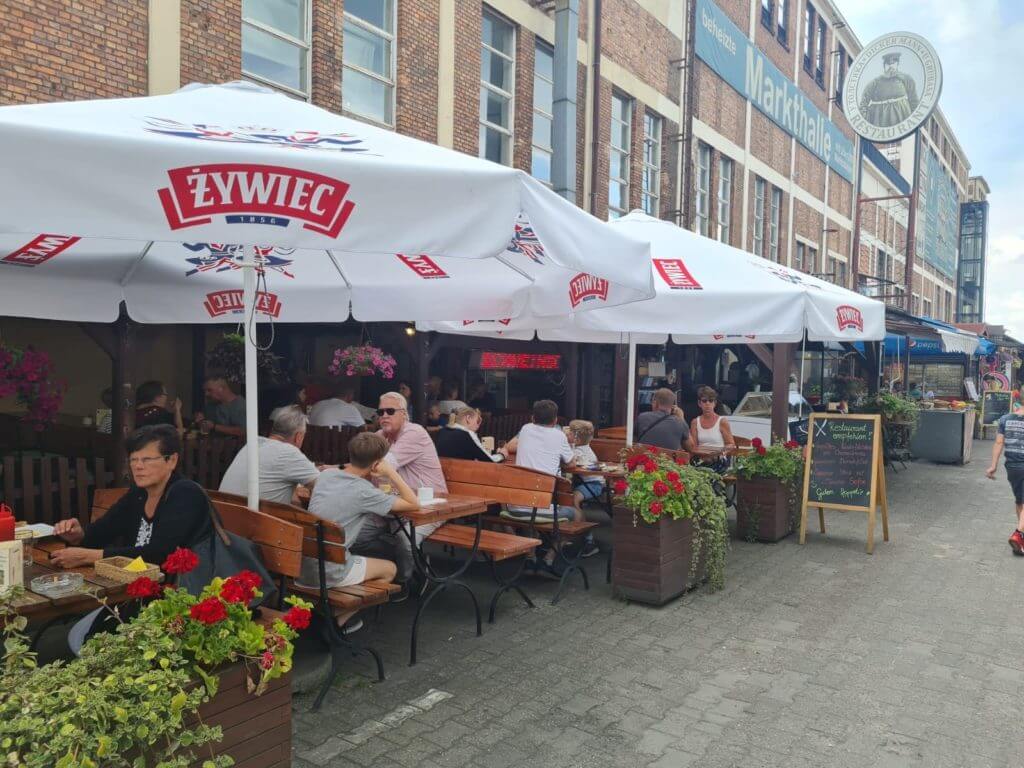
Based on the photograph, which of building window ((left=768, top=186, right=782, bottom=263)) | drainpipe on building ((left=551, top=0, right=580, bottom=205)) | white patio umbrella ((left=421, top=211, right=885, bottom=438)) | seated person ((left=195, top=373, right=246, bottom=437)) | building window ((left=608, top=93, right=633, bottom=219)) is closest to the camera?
white patio umbrella ((left=421, top=211, right=885, bottom=438))

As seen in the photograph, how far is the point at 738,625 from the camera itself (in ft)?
17.6

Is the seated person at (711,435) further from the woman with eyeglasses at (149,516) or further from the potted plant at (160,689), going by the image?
the potted plant at (160,689)

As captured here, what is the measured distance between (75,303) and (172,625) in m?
4.00

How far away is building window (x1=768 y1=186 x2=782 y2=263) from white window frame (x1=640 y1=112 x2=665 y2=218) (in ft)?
24.5

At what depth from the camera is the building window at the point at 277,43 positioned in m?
8.93

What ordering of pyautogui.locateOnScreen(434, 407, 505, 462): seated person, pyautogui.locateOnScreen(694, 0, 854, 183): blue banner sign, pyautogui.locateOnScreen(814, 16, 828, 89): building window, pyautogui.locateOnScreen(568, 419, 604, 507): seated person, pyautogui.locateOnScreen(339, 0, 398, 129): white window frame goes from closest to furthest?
pyautogui.locateOnScreen(434, 407, 505, 462): seated person < pyautogui.locateOnScreen(568, 419, 604, 507): seated person < pyautogui.locateOnScreen(339, 0, 398, 129): white window frame < pyautogui.locateOnScreen(694, 0, 854, 183): blue banner sign < pyautogui.locateOnScreen(814, 16, 828, 89): building window

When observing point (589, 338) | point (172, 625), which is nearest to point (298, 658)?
point (172, 625)

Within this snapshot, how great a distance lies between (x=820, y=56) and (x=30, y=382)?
27.4 m

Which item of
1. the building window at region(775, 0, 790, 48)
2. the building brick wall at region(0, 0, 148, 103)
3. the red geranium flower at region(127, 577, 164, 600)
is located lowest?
the red geranium flower at region(127, 577, 164, 600)

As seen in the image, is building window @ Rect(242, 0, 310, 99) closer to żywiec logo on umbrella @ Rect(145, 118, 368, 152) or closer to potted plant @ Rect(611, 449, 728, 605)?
żywiec logo on umbrella @ Rect(145, 118, 368, 152)

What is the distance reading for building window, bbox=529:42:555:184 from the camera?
1359 centimetres

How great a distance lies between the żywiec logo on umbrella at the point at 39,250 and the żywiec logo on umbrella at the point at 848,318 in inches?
254

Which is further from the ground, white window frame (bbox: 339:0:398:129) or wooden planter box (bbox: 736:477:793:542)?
white window frame (bbox: 339:0:398:129)

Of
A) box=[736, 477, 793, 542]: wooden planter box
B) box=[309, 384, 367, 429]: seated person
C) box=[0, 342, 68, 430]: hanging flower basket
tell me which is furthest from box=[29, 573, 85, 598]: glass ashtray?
box=[736, 477, 793, 542]: wooden planter box
